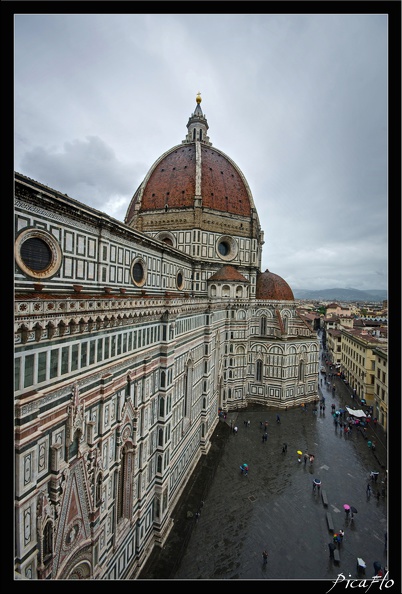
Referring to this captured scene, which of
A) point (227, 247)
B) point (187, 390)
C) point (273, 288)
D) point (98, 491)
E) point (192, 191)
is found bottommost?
point (187, 390)

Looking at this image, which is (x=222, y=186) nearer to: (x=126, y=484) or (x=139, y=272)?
(x=139, y=272)

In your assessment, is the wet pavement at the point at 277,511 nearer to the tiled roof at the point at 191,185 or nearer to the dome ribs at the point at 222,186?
the dome ribs at the point at 222,186

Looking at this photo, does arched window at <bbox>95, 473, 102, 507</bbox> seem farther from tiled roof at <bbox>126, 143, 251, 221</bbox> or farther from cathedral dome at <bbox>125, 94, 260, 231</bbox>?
tiled roof at <bbox>126, 143, 251, 221</bbox>

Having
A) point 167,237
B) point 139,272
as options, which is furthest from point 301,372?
point 139,272

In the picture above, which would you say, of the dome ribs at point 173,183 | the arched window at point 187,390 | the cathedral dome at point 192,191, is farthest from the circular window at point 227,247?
the arched window at point 187,390

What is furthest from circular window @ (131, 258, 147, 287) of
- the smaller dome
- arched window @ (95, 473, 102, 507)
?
the smaller dome

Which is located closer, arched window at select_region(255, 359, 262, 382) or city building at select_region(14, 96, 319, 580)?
city building at select_region(14, 96, 319, 580)
